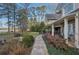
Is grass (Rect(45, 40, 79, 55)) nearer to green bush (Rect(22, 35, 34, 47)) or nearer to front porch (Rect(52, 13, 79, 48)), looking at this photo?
front porch (Rect(52, 13, 79, 48))

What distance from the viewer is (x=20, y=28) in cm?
321

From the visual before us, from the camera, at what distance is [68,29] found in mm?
3182

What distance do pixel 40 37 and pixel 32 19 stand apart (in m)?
0.31

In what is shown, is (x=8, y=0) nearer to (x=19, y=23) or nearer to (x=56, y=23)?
(x=19, y=23)

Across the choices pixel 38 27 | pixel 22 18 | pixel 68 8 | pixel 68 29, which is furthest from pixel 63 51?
pixel 22 18

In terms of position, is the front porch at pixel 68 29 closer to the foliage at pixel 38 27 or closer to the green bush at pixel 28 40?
the foliage at pixel 38 27

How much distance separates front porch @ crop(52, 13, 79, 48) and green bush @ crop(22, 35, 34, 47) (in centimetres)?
38

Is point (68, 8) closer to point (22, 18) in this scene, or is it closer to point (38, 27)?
point (38, 27)

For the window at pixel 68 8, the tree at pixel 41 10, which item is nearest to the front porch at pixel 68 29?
the window at pixel 68 8

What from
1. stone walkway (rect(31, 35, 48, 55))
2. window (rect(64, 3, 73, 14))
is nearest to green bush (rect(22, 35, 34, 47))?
stone walkway (rect(31, 35, 48, 55))

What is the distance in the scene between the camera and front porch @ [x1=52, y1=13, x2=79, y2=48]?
10.3 feet

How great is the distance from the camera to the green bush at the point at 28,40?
10.5 feet

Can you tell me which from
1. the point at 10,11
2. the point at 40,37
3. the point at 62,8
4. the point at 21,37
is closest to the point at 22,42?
the point at 21,37
